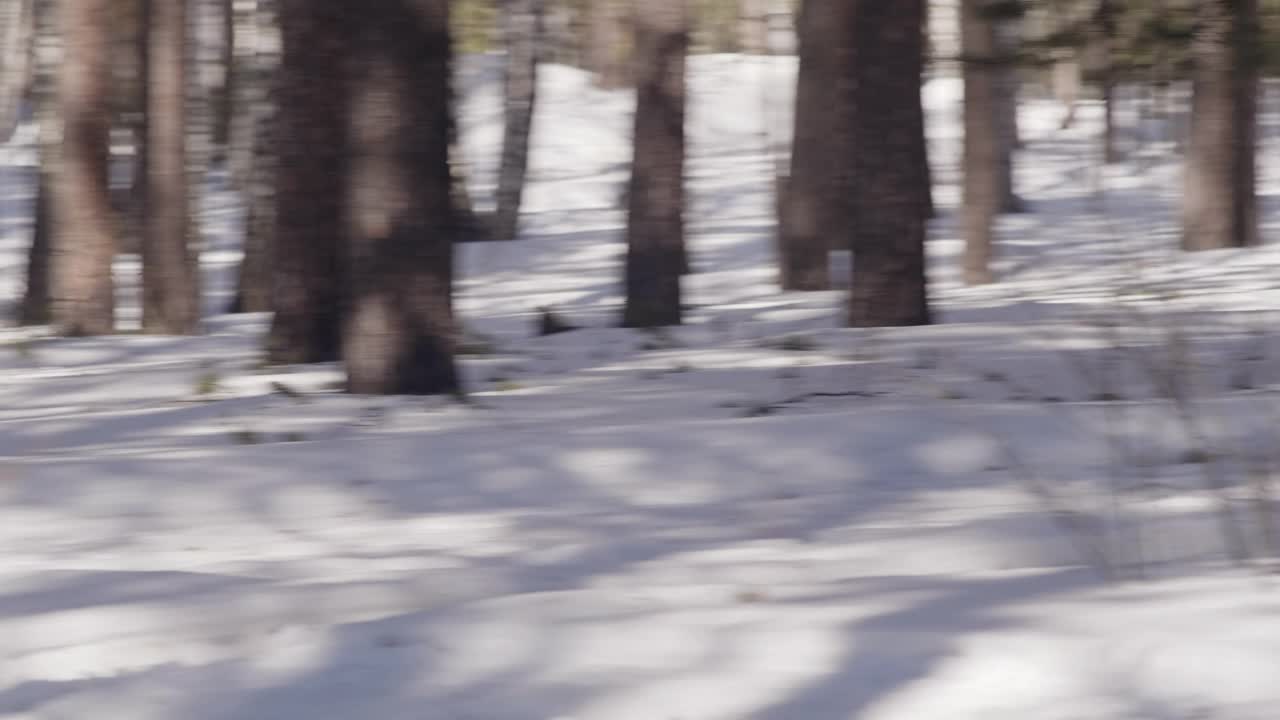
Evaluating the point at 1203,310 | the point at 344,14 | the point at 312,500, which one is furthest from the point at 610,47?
the point at 312,500

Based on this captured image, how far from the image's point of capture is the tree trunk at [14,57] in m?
34.7

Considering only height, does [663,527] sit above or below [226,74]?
below

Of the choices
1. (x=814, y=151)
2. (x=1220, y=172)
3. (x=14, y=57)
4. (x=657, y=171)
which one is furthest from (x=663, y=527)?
(x=14, y=57)

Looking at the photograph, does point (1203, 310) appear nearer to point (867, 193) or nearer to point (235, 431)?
point (867, 193)

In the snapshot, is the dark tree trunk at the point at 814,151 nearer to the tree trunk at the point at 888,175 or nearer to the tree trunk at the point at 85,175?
the tree trunk at the point at 888,175

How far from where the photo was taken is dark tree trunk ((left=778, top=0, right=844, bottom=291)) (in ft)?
59.7

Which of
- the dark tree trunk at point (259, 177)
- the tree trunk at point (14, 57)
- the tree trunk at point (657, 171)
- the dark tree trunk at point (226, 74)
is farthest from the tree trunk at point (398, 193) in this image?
the tree trunk at point (14, 57)

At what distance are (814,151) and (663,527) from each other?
1197 cm

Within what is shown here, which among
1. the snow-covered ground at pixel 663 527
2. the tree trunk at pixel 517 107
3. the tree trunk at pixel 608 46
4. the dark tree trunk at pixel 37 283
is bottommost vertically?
the snow-covered ground at pixel 663 527

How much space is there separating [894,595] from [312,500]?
120 inches

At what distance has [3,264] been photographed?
88.3 ft

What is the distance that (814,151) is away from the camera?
18422 mm

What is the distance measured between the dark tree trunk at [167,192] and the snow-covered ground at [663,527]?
0.88m

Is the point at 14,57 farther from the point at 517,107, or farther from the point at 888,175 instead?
the point at 888,175
